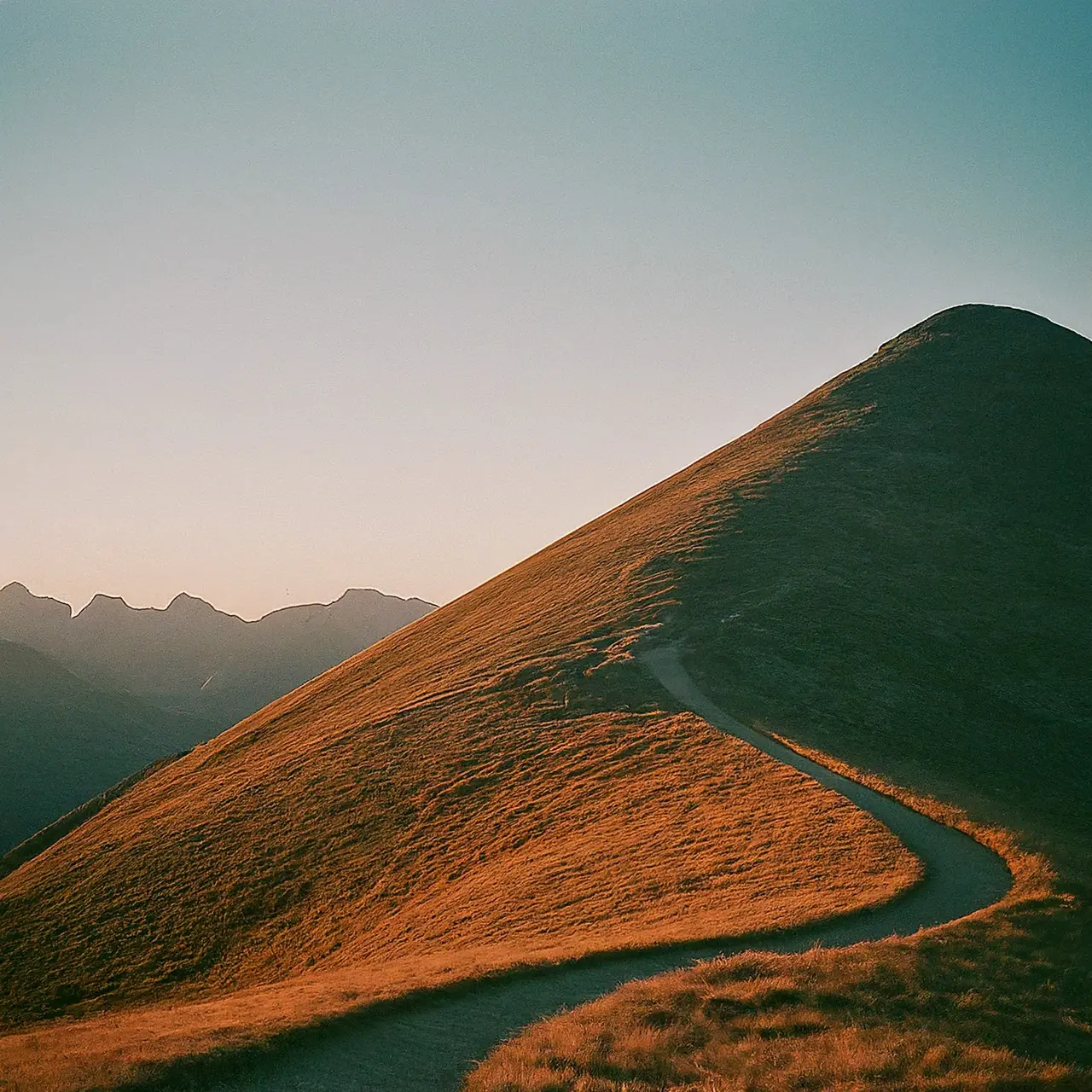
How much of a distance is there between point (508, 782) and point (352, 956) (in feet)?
49.2

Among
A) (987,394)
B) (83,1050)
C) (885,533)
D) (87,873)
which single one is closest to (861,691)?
(885,533)

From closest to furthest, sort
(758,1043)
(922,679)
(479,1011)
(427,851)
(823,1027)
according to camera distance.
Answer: (758,1043) → (823,1027) → (479,1011) → (427,851) → (922,679)

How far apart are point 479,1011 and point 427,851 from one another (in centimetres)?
2470

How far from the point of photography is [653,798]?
39.7 m

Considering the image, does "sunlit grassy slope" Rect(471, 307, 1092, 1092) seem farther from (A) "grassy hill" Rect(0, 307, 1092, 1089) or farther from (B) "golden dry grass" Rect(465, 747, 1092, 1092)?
A: (A) "grassy hill" Rect(0, 307, 1092, 1089)

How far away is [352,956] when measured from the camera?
34.2 meters

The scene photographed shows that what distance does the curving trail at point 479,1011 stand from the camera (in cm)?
1666

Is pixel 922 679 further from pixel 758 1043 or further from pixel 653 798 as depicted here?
pixel 758 1043

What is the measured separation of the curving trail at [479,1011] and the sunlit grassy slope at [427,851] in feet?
3.04

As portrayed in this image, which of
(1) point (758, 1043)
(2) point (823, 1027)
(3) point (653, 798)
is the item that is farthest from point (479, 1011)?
(3) point (653, 798)

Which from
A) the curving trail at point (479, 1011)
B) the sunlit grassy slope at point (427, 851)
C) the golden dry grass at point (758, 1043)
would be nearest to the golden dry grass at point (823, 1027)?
the golden dry grass at point (758, 1043)

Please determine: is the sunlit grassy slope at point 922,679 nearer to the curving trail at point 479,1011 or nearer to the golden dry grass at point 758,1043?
the golden dry grass at point 758,1043

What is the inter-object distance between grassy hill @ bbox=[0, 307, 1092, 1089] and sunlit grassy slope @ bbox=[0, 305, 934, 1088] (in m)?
0.24

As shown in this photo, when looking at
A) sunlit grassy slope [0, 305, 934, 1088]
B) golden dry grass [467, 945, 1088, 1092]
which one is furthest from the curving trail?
golden dry grass [467, 945, 1088, 1092]
